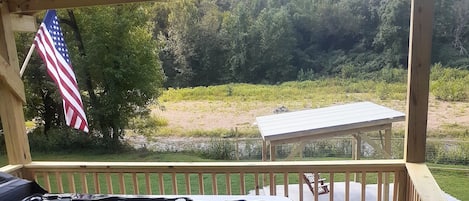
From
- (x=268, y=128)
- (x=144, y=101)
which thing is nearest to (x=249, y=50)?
(x=268, y=128)

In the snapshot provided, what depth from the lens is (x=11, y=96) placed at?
2670 mm

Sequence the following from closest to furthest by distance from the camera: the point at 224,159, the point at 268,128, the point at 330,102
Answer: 1. the point at 268,128
2. the point at 330,102
3. the point at 224,159

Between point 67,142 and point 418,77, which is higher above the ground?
point 418,77

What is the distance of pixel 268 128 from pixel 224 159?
85 centimetres

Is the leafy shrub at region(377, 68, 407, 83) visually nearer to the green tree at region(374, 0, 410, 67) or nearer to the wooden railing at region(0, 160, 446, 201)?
the green tree at region(374, 0, 410, 67)

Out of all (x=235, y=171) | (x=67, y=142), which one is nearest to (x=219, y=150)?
(x=235, y=171)

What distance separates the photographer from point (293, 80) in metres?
3.14

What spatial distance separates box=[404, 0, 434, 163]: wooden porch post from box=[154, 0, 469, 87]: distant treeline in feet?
2.28

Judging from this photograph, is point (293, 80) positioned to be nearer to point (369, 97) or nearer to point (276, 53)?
point (276, 53)

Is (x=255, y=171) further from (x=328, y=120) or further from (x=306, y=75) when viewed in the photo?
(x=306, y=75)

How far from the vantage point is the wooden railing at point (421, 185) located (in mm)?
1739

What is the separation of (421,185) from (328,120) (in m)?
1.15

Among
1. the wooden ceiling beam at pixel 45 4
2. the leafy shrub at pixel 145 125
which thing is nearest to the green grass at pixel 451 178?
the leafy shrub at pixel 145 125

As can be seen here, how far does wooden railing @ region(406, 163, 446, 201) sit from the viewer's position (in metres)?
1.74
